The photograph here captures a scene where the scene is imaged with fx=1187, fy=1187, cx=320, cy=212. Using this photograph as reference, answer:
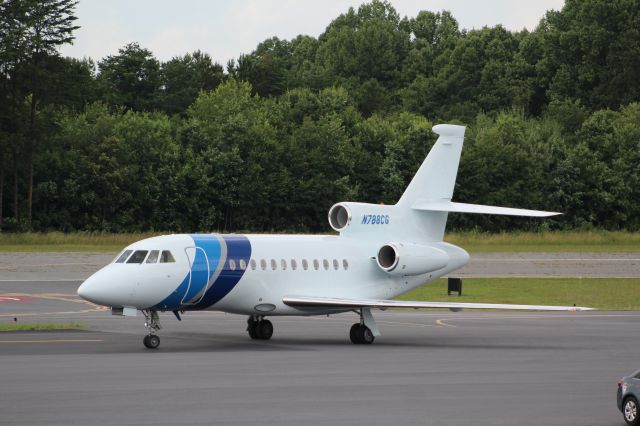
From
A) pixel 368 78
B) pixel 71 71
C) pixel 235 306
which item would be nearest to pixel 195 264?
pixel 235 306

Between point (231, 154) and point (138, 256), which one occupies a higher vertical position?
point (231, 154)

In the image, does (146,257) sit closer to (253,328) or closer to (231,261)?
(231,261)

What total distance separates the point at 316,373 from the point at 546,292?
30.1m

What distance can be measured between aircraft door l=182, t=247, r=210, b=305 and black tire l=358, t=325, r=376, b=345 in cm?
478

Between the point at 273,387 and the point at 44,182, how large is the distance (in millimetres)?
64715

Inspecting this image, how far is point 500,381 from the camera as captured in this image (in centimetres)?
2491

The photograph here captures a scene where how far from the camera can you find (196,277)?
103 feet

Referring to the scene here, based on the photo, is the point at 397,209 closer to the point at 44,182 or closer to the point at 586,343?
the point at 586,343

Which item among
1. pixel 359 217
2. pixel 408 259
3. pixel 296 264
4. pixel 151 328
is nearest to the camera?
pixel 151 328

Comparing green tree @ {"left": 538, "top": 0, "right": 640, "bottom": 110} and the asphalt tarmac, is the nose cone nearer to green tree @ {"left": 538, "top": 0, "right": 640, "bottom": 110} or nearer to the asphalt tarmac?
the asphalt tarmac

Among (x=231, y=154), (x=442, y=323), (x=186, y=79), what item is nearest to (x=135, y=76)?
(x=186, y=79)

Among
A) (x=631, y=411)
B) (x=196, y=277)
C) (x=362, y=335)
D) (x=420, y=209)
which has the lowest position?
(x=362, y=335)

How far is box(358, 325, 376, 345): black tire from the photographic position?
3331 centimetres

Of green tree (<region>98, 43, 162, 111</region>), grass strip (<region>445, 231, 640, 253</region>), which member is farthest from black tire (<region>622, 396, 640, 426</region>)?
green tree (<region>98, 43, 162, 111</region>)
